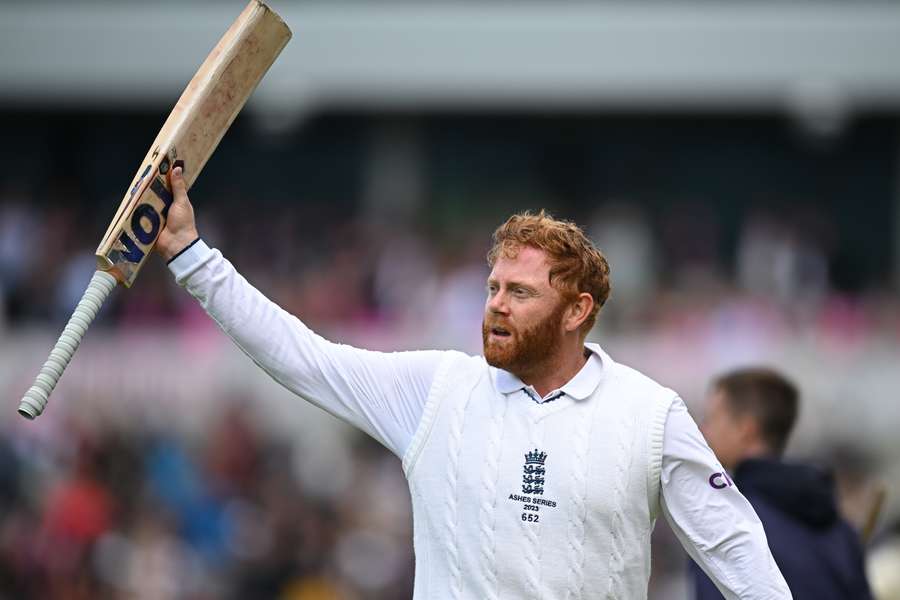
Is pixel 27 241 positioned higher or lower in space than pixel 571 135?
lower

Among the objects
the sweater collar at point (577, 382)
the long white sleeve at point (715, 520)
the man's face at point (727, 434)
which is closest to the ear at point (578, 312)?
the sweater collar at point (577, 382)

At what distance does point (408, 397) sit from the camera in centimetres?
490

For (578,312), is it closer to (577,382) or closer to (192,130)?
(577,382)

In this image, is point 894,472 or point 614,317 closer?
point 894,472

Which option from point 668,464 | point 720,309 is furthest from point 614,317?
point 668,464

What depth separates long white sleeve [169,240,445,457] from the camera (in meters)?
4.71

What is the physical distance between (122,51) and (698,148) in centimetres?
739

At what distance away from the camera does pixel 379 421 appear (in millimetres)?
4887

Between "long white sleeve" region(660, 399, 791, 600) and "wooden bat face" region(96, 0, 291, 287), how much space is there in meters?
1.59

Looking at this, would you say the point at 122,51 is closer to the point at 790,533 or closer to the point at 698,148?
the point at 698,148

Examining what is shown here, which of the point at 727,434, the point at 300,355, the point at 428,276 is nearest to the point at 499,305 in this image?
the point at 300,355

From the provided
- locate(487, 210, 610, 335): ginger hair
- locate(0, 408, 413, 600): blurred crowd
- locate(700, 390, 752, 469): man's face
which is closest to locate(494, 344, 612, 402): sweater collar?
locate(487, 210, 610, 335): ginger hair

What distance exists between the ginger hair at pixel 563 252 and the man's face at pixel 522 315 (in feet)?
0.08

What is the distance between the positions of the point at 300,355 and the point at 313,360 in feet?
0.14
